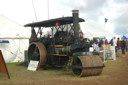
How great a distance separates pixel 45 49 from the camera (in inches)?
379

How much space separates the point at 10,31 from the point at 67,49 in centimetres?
617

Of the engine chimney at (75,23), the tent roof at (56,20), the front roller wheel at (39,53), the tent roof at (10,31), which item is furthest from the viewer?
the tent roof at (10,31)

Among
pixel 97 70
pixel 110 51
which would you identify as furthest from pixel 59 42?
pixel 110 51

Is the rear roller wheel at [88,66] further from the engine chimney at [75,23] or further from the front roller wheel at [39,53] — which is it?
the front roller wheel at [39,53]

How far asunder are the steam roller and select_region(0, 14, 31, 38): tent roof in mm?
2990

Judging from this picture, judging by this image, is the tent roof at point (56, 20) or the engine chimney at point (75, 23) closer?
the engine chimney at point (75, 23)

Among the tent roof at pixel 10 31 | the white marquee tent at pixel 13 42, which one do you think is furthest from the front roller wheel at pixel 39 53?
the tent roof at pixel 10 31

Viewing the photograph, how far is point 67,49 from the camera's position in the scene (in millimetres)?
8281

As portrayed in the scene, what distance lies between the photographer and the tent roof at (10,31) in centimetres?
1301

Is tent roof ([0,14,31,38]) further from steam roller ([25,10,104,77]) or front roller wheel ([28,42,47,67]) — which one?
front roller wheel ([28,42,47,67])

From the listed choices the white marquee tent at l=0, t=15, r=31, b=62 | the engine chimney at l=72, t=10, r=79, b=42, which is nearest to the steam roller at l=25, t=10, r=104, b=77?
the engine chimney at l=72, t=10, r=79, b=42

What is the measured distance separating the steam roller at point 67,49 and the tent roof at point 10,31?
2.99 metres

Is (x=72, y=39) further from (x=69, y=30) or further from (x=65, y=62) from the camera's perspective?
(x=65, y=62)

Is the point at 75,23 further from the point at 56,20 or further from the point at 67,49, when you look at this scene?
the point at 67,49
